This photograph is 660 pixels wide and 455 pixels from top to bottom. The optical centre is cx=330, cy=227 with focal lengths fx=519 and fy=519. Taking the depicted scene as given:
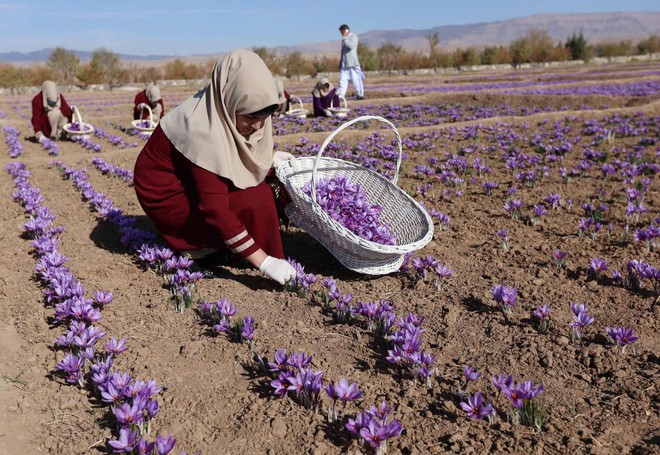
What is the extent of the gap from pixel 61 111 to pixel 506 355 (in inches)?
501

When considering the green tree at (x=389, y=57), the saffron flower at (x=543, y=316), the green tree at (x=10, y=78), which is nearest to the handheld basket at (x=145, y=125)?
the saffron flower at (x=543, y=316)

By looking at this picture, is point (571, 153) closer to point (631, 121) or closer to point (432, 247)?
point (631, 121)

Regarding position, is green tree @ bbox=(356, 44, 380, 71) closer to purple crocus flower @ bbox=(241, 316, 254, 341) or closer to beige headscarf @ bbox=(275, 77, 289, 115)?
beige headscarf @ bbox=(275, 77, 289, 115)

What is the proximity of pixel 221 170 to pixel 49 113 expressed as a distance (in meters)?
10.5

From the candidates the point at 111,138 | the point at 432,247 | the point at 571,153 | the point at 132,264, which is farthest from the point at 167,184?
the point at 111,138

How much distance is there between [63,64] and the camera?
42562mm

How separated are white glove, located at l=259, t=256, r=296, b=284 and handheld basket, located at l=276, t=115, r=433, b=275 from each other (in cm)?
44

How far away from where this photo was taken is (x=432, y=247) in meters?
5.16

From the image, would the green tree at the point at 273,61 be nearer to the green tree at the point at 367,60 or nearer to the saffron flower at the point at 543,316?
the green tree at the point at 367,60

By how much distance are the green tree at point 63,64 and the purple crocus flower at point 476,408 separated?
46731mm

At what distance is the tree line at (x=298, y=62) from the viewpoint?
1668 inches

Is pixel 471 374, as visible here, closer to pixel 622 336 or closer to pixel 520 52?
pixel 622 336

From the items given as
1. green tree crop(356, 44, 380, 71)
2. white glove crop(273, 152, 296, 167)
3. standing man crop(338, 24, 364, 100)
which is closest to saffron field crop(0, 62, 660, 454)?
white glove crop(273, 152, 296, 167)

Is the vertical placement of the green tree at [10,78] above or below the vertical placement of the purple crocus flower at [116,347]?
above
